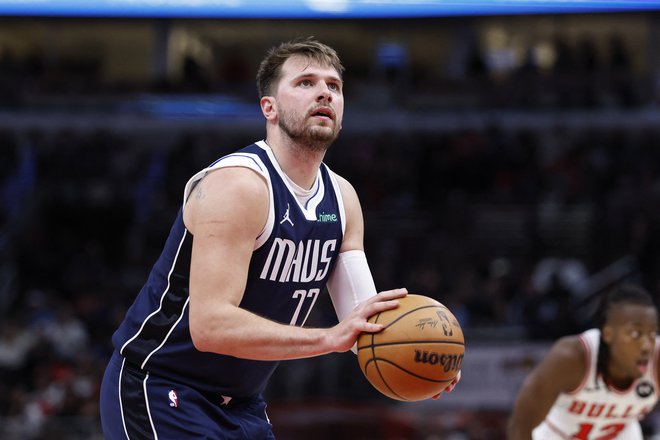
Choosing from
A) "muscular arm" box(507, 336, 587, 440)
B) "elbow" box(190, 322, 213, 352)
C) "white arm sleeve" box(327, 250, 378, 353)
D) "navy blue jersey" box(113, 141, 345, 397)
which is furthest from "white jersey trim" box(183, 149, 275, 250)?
"muscular arm" box(507, 336, 587, 440)

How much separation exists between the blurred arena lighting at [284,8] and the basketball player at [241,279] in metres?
12.1

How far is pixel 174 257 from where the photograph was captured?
3695 millimetres

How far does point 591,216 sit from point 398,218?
2.81 metres

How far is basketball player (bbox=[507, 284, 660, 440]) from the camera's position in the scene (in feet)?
16.9

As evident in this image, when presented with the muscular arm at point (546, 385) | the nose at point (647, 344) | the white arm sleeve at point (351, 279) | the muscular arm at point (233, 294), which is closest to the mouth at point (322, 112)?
the muscular arm at point (233, 294)

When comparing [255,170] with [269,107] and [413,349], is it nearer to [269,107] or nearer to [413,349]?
[269,107]

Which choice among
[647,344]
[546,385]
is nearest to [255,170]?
[546,385]

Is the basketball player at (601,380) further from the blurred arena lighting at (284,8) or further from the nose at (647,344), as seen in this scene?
the blurred arena lighting at (284,8)

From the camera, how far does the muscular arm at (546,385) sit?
5141 mm

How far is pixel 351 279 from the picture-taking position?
13.3 ft

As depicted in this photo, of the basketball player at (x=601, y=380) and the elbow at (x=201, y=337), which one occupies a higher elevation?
the elbow at (x=201, y=337)

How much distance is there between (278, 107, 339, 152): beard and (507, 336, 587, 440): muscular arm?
6.87 ft

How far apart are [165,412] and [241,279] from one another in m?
0.60

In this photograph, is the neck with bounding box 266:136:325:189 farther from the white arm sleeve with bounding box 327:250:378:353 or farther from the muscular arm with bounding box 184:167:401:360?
the white arm sleeve with bounding box 327:250:378:353
